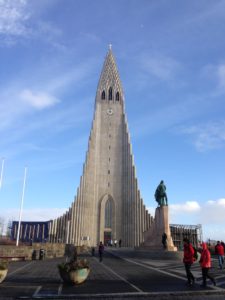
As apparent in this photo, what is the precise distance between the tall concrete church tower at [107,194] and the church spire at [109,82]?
5.70 feet

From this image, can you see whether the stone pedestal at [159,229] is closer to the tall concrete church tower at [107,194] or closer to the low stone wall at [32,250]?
the low stone wall at [32,250]

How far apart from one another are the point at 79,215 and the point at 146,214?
14082 mm

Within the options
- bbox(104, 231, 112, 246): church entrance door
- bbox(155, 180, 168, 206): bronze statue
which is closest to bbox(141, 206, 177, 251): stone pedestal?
bbox(155, 180, 168, 206): bronze statue

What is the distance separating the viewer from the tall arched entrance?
211 feet

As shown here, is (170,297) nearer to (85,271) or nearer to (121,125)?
(85,271)

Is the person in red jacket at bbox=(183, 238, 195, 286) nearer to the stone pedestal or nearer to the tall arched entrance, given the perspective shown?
the stone pedestal

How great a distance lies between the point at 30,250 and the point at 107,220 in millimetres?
39099

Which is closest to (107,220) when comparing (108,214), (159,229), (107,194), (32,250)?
(108,214)

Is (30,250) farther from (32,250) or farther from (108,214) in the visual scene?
(108,214)

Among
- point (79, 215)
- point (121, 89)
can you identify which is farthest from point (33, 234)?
point (121, 89)

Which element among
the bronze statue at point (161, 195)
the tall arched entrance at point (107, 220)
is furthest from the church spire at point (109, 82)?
the bronze statue at point (161, 195)

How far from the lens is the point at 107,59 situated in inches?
3174

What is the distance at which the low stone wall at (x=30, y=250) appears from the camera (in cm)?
2569

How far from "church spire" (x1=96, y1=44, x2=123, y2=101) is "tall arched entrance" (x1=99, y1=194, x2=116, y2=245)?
2484 cm
